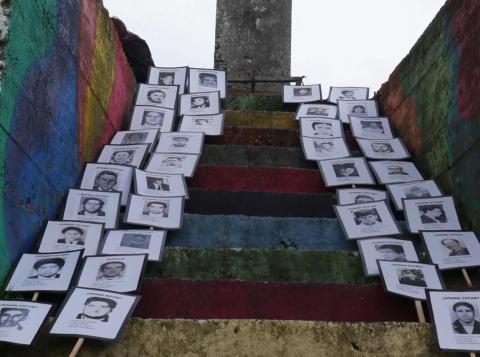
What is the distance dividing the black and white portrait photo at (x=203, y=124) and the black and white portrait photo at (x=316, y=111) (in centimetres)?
59

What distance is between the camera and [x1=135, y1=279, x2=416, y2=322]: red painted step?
2.43 m

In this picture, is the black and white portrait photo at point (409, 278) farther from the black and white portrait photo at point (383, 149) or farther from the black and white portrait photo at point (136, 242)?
the black and white portrait photo at point (383, 149)

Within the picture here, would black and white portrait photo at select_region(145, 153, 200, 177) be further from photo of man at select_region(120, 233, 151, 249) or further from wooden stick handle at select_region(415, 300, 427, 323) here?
wooden stick handle at select_region(415, 300, 427, 323)

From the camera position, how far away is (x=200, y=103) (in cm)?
457

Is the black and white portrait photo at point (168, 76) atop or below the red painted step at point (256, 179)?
atop

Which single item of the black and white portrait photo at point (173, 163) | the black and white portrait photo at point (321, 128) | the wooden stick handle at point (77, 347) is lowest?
the wooden stick handle at point (77, 347)

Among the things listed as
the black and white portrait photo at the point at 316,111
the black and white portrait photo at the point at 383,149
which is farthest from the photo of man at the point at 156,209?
the black and white portrait photo at the point at 316,111

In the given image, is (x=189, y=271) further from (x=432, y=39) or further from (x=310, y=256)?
(x=432, y=39)

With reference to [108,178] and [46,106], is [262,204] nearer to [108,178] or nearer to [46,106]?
[108,178]

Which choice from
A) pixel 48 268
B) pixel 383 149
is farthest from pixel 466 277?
Result: pixel 48 268

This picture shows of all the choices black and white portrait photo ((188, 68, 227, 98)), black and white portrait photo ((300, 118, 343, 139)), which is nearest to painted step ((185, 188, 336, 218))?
black and white portrait photo ((300, 118, 343, 139))

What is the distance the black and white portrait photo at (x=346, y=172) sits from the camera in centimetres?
357

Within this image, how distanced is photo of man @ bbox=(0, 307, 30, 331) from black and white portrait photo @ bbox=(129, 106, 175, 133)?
215cm

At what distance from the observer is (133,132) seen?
4098 millimetres
